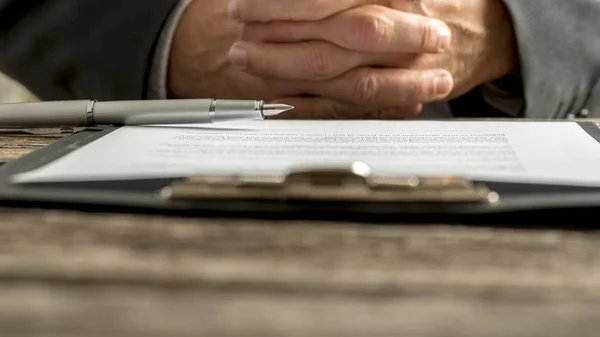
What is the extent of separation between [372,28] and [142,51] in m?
0.24

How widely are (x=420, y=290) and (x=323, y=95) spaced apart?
447 mm

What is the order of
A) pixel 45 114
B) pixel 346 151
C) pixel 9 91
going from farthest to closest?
pixel 9 91 < pixel 45 114 < pixel 346 151

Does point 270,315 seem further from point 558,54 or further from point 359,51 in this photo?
point 558,54

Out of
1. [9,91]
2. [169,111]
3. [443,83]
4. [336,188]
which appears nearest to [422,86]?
[443,83]

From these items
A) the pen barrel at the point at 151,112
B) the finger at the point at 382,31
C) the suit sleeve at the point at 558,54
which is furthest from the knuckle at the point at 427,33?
the pen barrel at the point at 151,112

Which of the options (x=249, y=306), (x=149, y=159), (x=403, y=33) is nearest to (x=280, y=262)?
(x=249, y=306)

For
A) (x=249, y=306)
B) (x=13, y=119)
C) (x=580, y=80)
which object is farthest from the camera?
(x=580, y=80)

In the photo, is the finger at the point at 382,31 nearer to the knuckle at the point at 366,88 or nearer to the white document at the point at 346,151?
the knuckle at the point at 366,88

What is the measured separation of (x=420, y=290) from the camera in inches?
6.6

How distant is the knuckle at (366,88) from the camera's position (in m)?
0.57

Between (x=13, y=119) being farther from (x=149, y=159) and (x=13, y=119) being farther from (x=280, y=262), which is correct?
(x=280, y=262)

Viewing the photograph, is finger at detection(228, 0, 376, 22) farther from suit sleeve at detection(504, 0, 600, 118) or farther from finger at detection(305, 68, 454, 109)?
suit sleeve at detection(504, 0, 600, 118)

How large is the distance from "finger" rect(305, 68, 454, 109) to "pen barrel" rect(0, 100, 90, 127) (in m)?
0.24

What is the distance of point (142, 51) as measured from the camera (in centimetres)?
62
